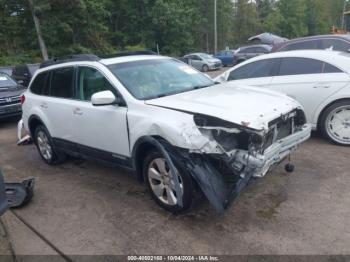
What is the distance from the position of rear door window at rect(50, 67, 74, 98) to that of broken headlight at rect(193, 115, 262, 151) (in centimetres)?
235

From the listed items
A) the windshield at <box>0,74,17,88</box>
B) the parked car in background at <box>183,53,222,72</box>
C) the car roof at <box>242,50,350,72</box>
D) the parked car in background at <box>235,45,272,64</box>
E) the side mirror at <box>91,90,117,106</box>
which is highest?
the car roof at <box>242,50,350,72</box>

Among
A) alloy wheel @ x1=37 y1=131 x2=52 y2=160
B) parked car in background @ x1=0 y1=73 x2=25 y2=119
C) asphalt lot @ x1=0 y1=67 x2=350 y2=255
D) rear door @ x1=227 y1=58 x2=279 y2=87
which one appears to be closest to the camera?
asphalt lot @ x1=0 y1=67 x2=350 y2=255

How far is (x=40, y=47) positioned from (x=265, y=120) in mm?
29444

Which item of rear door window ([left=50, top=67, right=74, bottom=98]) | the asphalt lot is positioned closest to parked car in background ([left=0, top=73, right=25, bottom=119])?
rear door window ([left=50, top=67, right=74, bottom=98])

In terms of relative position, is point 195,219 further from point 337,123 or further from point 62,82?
point 337,123

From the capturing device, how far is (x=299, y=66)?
6340 millimetres

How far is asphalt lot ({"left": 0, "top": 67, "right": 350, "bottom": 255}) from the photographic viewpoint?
3.49 m

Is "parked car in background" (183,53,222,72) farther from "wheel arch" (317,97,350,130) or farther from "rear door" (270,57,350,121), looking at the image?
"wheel arch" (317,97,350,130)

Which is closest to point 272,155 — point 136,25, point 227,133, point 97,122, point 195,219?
point 227,133

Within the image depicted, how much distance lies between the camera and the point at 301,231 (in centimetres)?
359

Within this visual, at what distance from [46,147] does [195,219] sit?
328 centimetres

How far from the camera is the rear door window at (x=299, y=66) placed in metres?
6.14

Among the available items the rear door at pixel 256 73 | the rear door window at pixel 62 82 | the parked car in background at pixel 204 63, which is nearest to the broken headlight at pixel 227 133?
the rear door window at pixel 62 82

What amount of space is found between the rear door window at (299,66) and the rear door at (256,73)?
17 cm
